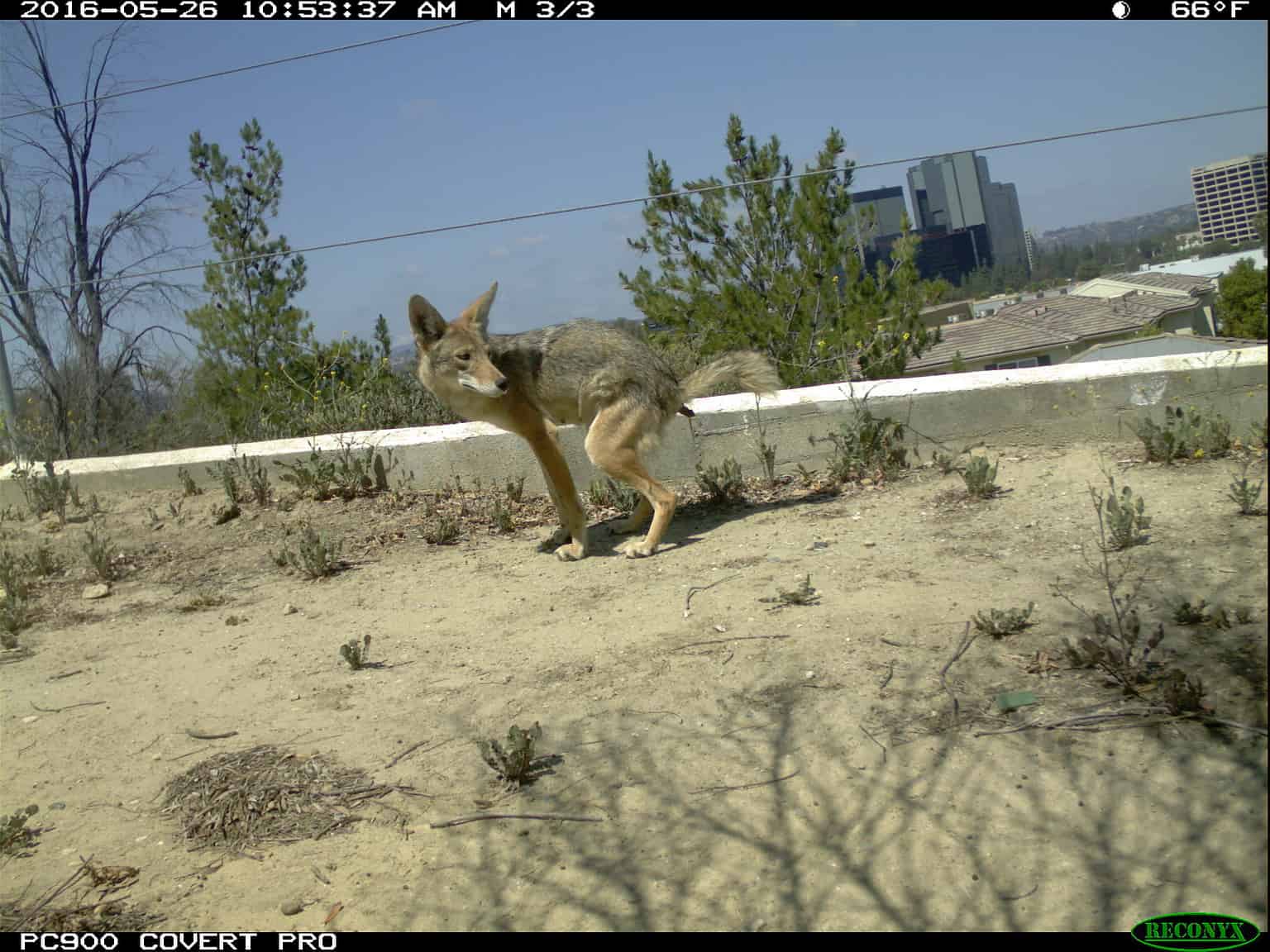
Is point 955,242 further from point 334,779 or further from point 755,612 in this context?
point 334,779

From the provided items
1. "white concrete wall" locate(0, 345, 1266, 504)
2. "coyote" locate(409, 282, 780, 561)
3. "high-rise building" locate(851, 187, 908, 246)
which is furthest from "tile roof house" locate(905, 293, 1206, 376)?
"coyote" locate(409, 282, 780, 561)

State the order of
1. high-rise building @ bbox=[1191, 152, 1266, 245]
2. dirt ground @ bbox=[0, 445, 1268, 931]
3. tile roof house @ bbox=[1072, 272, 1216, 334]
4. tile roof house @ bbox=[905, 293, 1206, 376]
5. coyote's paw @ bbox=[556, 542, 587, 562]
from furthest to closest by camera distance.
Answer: tile roof house @ bbox=[905, 293, 1206, 376]
tile roof house @ bbox=[1072, 272, 1216, 334]
coyote's paw @ bbox=[556, 542, 587, 562]
high-rise building @ bbox=[1191, 152, 1266, 245]
dirt ground @ bbox=[0, 445, 1268, 931]

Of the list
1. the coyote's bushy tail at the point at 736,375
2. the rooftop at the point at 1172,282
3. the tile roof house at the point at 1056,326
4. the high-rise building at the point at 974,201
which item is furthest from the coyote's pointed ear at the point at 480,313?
the tile roof house at the point at 1056,326

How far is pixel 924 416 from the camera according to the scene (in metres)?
7.33

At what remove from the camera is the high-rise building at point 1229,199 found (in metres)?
4.83

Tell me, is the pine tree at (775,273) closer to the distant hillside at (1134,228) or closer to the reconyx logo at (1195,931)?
the distant hillside at (1134,228)

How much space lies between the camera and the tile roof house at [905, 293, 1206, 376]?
20.1 m

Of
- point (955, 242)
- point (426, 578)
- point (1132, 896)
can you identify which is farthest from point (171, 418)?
point (1132, 896)

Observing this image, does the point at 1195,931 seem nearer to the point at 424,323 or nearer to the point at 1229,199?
the point at 1229,199

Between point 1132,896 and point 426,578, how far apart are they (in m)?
4.79

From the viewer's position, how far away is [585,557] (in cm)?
664

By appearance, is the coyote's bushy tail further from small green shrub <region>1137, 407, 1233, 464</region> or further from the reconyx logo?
the reconyx logo
